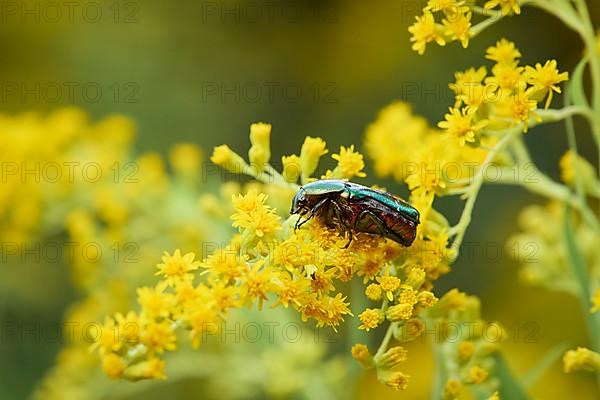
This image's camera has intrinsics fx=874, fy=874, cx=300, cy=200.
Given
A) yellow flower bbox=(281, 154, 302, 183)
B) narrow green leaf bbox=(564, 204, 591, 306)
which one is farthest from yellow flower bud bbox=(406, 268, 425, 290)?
narrow green leaf bbox=(564, 204, 591, 306)

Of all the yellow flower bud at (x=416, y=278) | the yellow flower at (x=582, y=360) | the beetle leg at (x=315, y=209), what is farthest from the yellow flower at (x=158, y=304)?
the yellow flower at (x=582, y=360)

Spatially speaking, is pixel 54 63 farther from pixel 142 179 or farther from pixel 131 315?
pixel 131 315

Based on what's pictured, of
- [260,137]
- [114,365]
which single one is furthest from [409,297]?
[114,365]

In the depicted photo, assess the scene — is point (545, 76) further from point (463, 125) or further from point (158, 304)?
point (158, 304)

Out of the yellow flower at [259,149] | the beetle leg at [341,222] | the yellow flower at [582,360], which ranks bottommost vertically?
the yellow flower at [582,360]

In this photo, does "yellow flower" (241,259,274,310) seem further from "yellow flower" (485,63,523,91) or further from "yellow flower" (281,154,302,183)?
"yellow flower" (485,63,523,91)

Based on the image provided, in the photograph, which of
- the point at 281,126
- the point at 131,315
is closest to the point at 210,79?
the point at 281,126

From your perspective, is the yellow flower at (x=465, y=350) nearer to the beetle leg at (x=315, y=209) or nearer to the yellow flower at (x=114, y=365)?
the beetle leg at (x=315, y=209)
